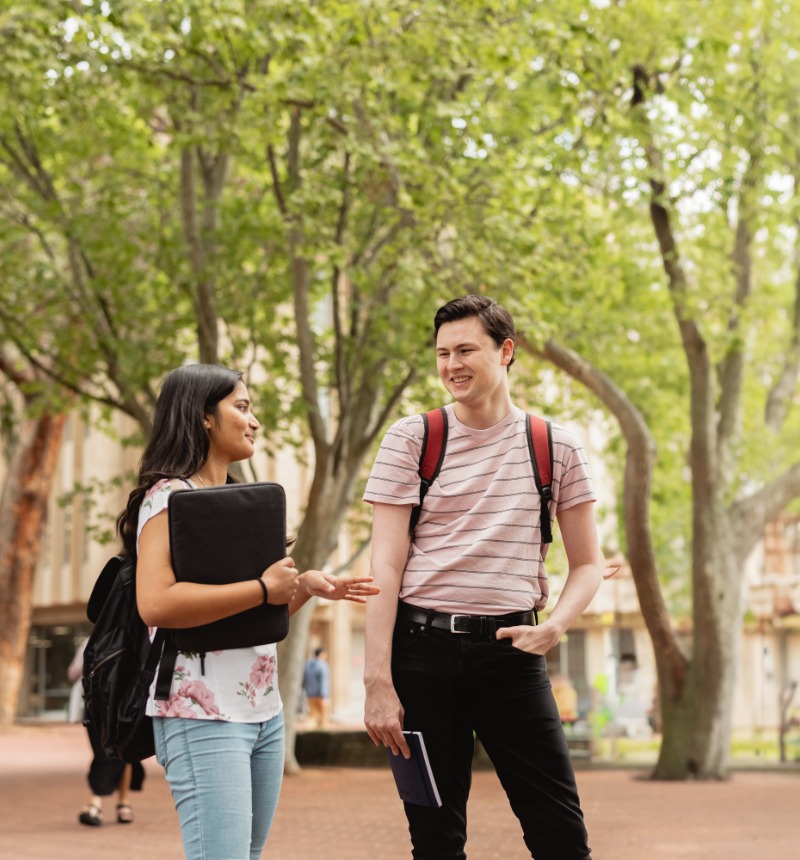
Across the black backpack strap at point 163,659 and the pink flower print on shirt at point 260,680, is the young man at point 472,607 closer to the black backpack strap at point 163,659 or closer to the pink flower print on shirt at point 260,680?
the pink flower print on shirt at point 260,680

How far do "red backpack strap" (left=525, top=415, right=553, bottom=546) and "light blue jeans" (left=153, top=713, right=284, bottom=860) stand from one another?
3.09 feet

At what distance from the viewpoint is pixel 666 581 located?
30.8m

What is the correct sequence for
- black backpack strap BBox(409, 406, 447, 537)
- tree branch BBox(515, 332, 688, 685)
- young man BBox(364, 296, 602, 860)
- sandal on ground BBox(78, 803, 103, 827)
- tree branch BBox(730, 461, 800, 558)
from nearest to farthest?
young man BBox(364, 296, 602, 860), black backpack strap BBox(409, 406, 447, 537), sandal on ground BBox(78, 803, 103, 827), tree branch BBox(515, 332, 688, 685), tree branch BBox(730, 461, 800, 558)

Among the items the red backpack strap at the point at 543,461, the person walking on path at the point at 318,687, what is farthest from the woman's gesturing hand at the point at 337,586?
the person walking on path at the point at 318,687

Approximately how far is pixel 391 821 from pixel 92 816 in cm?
259

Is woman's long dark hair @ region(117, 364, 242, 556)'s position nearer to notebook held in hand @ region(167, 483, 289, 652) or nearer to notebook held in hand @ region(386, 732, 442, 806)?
notebook held in hand @ region(167, 483, 289, 652)

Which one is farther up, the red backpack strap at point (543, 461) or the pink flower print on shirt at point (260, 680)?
the red backpack strap at point (543, 461)

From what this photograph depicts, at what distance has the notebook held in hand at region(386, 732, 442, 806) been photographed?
11.1 feet

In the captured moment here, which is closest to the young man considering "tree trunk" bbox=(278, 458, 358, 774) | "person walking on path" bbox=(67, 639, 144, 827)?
"person walking on path" bbox=(67, 639, 144, 827)

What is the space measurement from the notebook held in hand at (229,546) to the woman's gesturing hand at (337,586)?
0.12 meters

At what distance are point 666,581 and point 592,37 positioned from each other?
19.5 meters

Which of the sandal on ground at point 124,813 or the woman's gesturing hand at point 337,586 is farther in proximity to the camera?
the sandal on ground at point 124,813

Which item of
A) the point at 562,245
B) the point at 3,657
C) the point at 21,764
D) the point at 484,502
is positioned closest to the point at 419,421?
the point at 484,502

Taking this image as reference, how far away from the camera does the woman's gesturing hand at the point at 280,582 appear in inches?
125
